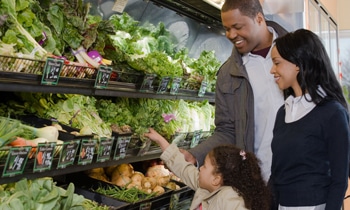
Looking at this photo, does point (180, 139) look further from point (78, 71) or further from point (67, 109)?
point (78, 71)

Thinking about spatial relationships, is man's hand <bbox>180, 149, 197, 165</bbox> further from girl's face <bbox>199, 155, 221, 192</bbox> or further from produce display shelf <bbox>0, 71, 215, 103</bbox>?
produce display shelf <bbox>0, 71, 215, 103</bbox>

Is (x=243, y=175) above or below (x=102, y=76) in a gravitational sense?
below

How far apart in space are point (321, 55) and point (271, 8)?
7.83 feet

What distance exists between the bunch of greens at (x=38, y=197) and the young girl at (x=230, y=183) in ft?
2.30

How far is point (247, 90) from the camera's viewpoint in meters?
3.21

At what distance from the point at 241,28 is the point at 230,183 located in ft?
3.10

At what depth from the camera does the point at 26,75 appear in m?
2.16

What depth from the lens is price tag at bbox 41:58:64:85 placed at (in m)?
2.22

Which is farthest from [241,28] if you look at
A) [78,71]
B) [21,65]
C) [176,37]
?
[176,37]

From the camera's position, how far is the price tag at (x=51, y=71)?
7.28 feet

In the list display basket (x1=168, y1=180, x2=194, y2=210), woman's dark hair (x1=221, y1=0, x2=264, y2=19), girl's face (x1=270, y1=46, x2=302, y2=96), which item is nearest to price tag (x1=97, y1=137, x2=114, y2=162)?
display basket (x1=168, y1=180, x2=194, y2=210)

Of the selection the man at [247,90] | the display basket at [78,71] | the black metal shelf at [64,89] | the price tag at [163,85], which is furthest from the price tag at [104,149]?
the price tag at [163,85]

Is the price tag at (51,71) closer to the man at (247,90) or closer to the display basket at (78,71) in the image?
the display basket at (78,71)

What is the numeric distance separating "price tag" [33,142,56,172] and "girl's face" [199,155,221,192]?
0.88 metres
